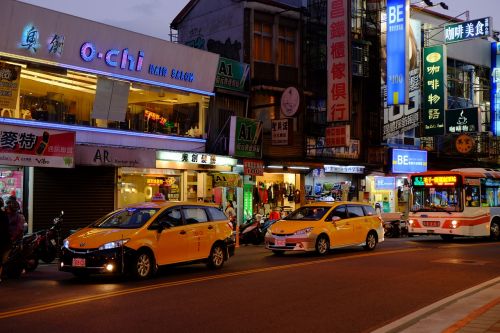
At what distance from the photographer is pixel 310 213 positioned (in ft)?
62.6

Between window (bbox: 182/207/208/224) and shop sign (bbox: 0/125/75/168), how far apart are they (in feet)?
20.3

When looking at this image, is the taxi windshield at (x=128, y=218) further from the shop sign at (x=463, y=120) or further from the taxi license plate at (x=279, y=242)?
the shop sign at (x=463, y=120)

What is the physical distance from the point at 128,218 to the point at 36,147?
6.14 meters

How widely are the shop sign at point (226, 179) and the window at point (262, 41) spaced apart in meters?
6.03

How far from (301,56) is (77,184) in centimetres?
1453

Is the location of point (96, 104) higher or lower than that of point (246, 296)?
higher

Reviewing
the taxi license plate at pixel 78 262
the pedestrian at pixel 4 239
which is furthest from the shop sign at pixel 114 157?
the taxi license plate at pixel 78 262

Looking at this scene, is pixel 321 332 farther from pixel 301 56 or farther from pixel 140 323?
pixel 301 56

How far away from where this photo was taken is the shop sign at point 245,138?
26531 millimetres

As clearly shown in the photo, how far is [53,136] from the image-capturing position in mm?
18844

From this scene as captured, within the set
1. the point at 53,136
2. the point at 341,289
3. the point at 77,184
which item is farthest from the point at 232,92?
the point at 341,289

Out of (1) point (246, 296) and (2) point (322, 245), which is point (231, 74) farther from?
(1) point (246, 296)

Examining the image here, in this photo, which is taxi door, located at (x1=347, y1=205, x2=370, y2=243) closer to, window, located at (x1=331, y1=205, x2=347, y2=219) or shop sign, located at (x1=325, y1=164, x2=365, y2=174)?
window, located at (x1=331, y1=205, x2=347, y2=219)

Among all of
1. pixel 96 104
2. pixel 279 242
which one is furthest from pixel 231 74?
pixel 279 242
